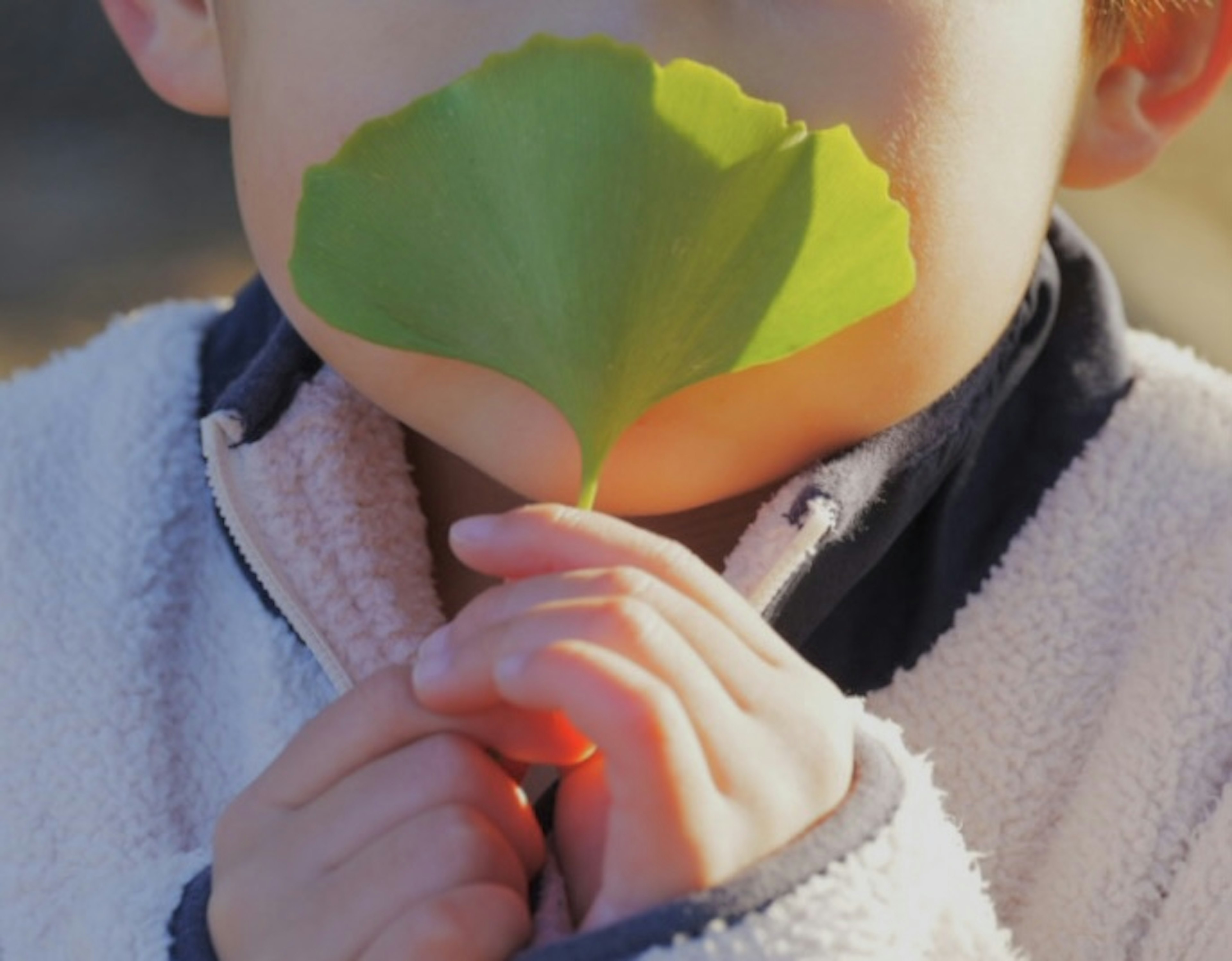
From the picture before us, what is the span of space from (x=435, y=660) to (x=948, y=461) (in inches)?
12.5

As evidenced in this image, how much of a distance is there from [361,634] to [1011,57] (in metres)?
0.38

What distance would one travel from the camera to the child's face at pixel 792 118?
738mm

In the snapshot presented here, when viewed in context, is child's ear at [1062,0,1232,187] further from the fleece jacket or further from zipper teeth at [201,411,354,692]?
zipper teeth at [201,411,354,692]

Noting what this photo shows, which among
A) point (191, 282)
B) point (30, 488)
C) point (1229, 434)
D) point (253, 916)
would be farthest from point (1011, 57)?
point (191, 282)

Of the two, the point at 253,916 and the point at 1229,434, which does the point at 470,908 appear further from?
the point at 1229,434

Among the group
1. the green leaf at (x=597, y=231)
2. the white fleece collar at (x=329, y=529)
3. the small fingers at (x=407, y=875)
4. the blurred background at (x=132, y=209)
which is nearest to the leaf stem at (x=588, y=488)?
→ the green leaf at (x=597, y=231)

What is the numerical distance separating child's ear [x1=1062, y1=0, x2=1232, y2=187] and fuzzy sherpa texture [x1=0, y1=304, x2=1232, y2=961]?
0.41 feet

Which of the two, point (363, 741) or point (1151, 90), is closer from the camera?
point (363, 741)

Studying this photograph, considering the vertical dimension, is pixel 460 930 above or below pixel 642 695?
below

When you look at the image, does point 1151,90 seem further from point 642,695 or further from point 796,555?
point 642,695

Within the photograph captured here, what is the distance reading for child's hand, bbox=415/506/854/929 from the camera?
65cm

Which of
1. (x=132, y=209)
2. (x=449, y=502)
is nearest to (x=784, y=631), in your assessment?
(x=449, y=502)

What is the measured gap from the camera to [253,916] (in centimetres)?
74

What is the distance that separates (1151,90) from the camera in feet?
3.06
